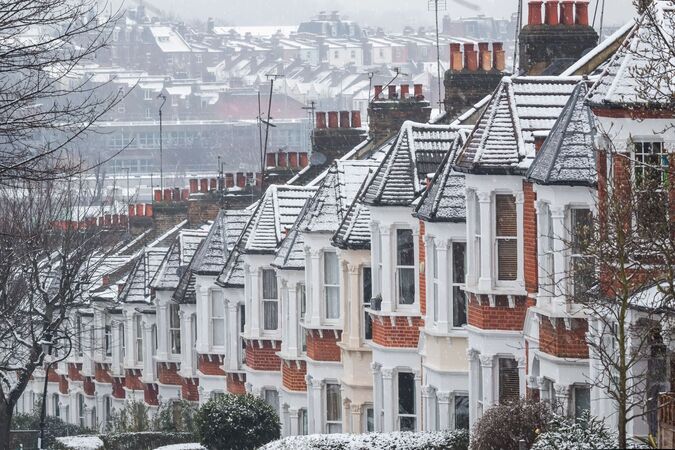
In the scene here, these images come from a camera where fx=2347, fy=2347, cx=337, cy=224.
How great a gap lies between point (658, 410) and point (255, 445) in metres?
16.1

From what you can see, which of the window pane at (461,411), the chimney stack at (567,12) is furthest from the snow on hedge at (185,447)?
the chimney stack at (567,12)

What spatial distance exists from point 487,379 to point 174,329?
23704 mm

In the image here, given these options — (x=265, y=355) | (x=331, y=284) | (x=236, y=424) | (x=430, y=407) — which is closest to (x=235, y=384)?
(x=265, y=355)

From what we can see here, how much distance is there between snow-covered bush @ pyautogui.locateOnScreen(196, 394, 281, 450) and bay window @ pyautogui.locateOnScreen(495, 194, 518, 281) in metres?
9.85

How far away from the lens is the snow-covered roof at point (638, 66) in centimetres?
2442

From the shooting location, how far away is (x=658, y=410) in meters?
24.6

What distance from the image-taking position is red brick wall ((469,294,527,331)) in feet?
101

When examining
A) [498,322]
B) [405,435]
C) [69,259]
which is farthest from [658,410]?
[69,259]

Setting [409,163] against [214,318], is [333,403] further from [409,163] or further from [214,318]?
[214,318]

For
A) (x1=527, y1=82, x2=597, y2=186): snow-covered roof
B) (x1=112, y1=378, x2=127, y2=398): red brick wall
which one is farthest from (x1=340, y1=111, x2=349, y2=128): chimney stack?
(x1=527, y1=82, x2=597, y2=186): snow-covered roof

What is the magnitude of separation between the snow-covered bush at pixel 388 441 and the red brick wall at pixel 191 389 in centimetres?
1737

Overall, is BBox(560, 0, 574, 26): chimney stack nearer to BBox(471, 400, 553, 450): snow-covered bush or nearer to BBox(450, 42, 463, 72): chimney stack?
BBox(450, 42, 463, 72): chimney stack

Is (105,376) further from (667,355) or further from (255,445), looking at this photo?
(667,355)

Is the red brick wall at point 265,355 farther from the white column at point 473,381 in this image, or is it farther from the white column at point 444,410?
the white column at point 473,381
